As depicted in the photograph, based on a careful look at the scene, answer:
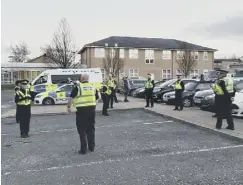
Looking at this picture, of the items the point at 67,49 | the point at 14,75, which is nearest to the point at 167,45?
the point at 67,49

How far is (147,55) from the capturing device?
5116 cm

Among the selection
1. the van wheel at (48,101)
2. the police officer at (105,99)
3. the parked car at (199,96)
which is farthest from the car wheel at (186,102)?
the van wheel at (48,101)

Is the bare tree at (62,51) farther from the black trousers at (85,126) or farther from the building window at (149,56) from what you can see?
the black trousers at (85,126)

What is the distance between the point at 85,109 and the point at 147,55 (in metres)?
44.9

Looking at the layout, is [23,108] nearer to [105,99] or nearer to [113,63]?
[105,99]

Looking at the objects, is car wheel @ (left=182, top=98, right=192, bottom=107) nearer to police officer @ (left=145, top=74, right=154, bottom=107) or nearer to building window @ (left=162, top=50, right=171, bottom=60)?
police officer @ (left=145, top=74, right=154, bottom=107)

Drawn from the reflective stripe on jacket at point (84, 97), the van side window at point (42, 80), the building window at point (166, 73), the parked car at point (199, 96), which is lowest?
the parked car at point (199, 96)

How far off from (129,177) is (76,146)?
2.66m

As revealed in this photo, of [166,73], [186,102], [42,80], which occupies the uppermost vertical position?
[166,73]

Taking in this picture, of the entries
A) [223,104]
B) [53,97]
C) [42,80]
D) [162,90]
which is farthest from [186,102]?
[42,80]

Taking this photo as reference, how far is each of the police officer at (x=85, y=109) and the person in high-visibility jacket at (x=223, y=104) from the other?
3.73 m

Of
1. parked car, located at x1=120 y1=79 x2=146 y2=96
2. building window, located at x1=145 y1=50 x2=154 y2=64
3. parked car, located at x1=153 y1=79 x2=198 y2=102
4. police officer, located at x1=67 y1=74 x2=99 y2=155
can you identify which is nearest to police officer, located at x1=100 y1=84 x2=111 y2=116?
parked car, located at x1=153 y1=79 x2=198 y2=102

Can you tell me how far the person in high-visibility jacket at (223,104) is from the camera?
8.81m

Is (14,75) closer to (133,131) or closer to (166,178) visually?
(133,131)
